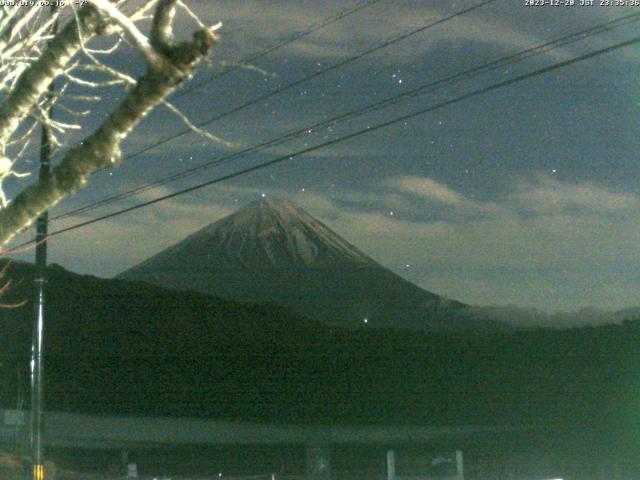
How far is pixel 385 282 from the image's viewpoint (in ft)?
360

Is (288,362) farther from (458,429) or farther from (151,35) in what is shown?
(151,35)

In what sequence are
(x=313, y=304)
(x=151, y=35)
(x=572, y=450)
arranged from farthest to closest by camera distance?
(x=313, y=304) < (x=572, y=450) < (x=151, y=35)

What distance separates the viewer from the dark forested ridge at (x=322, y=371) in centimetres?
5053

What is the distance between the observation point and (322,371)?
5400 cm

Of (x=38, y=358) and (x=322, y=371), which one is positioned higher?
(x=322, y=371)

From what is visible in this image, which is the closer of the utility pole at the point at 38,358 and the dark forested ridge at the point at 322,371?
the utility pole at the point at 38,358

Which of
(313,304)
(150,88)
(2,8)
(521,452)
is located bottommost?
(521,452)

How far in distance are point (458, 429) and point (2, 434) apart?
2314cm

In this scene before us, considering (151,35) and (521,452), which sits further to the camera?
(521,452)

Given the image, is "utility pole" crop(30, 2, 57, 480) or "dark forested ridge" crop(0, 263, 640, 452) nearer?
"utility pole" crop(30, 2, 57, 480)

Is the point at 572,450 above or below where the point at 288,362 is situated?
below

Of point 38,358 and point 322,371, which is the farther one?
point 322,371

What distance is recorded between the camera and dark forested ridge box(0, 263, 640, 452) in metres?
50.5

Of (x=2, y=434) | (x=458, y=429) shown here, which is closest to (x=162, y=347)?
(x=458, y=429)
